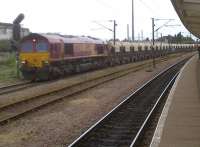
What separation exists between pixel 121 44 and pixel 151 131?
49.9 m

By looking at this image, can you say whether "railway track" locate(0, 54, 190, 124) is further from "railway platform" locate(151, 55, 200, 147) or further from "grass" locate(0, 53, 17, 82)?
"grass" locate(0, 53, 17, 82)

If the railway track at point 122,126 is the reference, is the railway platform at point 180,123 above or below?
above

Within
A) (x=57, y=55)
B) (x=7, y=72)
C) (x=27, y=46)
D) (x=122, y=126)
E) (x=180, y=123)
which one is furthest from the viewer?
(x=7, y=72)

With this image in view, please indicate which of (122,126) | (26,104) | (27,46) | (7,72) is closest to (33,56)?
(27,46)

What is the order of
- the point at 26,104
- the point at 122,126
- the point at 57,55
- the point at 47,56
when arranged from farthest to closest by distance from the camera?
the point at 57,55, the point at 47,56, the point at 26,104, the point at 122,126

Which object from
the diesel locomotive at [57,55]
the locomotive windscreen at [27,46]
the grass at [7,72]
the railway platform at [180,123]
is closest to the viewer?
the railway platform at [180,123]

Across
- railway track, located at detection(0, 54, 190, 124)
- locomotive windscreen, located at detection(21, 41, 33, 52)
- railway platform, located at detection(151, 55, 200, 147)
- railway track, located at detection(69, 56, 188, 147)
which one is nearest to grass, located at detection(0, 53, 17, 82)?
locomotive windscreen, located at detection(21, 41, 33, 52)

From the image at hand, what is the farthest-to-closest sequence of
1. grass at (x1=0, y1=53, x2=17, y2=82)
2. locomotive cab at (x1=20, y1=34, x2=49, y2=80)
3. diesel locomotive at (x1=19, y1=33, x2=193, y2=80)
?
grass at (x1=0, y1=53, x2=17, y2=82) → diesel locomotive at (x1=19, y1=33, x2=193, y2=80) → locomotive cab at (x1=20, y1=34, x2=49, y2=80)

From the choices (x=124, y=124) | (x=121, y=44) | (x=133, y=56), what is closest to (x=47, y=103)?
(x=124, y=124)

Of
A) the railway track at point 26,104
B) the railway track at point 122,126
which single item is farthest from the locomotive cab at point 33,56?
the railway track at point 122,126

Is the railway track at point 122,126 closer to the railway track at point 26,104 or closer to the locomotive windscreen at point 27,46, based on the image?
the railway track at point 26,104

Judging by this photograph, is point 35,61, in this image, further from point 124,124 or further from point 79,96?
point 124,124

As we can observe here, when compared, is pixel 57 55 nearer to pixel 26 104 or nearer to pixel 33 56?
pixel 33 56

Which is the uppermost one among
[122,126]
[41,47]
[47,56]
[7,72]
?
[41,47]
